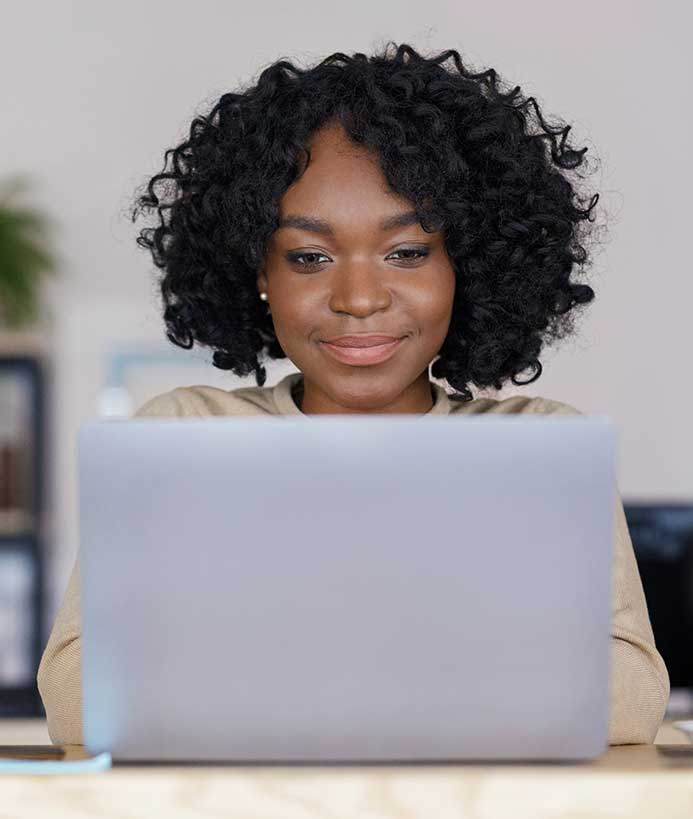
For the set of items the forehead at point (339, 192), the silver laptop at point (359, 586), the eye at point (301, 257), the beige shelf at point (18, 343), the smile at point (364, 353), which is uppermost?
the forehead at point (339, 192)

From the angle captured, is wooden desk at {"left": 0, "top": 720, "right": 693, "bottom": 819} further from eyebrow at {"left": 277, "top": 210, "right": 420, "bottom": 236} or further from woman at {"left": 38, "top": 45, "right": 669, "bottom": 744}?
eyebrow at {"left": 277, "top": 210, "right": 420, "bottom": 236}

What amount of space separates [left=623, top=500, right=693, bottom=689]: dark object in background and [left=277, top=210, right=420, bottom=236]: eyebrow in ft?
5.00

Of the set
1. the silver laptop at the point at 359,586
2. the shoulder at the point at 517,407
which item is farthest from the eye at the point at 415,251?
the silver laptop at the point at 359,586

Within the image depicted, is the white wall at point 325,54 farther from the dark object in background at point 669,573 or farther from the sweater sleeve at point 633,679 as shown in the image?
the sweater sleeve at point 633,679

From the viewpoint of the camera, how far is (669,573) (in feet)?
9.77

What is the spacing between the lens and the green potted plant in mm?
4461

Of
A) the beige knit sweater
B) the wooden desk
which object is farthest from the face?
the wooden desk

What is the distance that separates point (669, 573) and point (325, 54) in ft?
7.34

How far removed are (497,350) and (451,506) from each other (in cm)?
90

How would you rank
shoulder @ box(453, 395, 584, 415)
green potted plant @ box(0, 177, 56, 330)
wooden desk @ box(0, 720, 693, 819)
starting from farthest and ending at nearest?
green potted plant @ box(0, 177, 56, 330) → shoulder @ box(453, 395, 584, 415) → wooden desk @ box(0, 720, 693, 819)

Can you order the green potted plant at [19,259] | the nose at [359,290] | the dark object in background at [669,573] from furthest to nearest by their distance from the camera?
the green potted plant at [19,259] → the dark object in background at [669,573] → the nose at [359,290]

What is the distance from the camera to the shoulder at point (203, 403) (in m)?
1.72

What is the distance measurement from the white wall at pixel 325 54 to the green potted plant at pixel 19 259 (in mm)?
99

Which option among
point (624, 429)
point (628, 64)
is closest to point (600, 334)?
point (624, 429)
